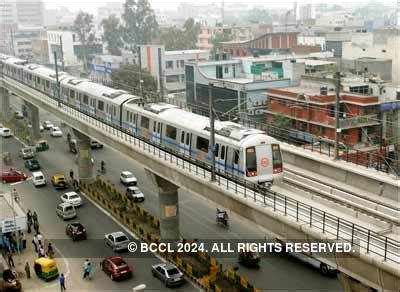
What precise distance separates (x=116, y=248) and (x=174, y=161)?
7.55 metres

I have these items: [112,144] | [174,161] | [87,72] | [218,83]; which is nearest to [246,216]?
[174,161]

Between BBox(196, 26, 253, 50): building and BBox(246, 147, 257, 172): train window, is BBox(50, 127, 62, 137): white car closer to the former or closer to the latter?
BBox(246, 147, 257, 172): train window

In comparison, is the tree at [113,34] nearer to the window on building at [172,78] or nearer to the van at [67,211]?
the window on building at [172,78]

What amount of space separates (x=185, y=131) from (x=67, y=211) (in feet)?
43.1

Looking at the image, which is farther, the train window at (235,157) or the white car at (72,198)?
the white car at (72,198)

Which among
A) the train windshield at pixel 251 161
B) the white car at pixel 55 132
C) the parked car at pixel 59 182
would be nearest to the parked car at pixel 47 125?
the white car at pixel 55 132

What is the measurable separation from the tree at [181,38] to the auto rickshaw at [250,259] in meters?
90.6

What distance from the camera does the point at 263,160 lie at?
2703 centimetres

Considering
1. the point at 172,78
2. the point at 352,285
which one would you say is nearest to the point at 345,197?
the point at 352,285

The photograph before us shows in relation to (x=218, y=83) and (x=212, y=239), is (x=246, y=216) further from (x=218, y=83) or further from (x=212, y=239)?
(x=218, y=83)

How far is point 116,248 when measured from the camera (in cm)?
3388

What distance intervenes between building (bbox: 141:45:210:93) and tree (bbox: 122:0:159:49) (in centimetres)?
2719

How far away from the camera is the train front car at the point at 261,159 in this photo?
87.8ft

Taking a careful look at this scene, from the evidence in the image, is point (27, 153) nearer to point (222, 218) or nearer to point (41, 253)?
point (41, 253)
